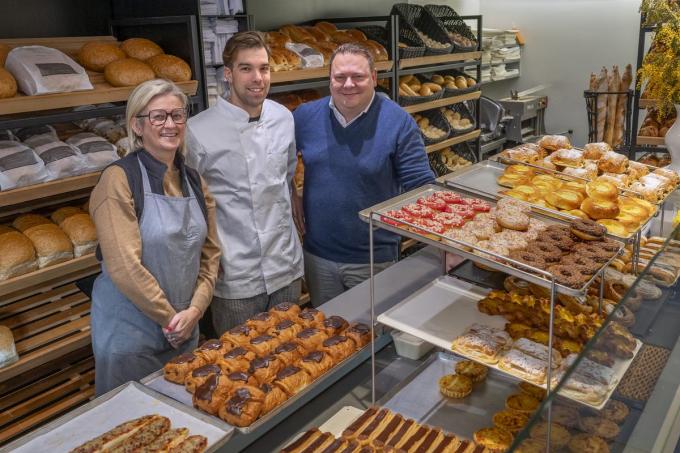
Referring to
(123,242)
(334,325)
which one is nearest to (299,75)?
(123,242)

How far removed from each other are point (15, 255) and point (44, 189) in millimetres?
278

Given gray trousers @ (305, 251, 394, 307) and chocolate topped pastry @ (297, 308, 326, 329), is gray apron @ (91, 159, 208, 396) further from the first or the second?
gray trousers @ (305, 251, 394, 307)

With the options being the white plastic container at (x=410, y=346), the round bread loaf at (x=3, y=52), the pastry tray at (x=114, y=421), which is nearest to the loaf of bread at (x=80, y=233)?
the round bread loaf at (x=3, y=52)

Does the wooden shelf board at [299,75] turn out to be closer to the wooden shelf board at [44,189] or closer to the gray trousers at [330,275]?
the gray trousers at [330,275]

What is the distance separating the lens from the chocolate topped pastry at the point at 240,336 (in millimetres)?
1825

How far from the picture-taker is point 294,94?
3.93 meters

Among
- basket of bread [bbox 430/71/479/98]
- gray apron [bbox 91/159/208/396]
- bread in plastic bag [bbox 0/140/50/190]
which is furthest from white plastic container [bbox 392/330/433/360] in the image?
basket of bread [bbox 430/71/479/98]

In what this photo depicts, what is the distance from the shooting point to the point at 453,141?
4.99 m

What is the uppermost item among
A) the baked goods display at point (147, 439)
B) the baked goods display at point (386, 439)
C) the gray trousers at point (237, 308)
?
the baked goods display at point (147, 439)

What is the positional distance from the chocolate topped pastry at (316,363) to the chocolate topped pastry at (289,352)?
0.03 metres

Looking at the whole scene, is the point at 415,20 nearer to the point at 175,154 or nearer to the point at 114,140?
the point at 114,140

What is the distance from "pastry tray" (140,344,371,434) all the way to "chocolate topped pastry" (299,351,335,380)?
13 millimetres

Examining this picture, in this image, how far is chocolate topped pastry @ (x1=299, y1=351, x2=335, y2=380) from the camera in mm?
1689

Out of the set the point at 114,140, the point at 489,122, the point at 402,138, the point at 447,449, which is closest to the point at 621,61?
the point at 489,122
